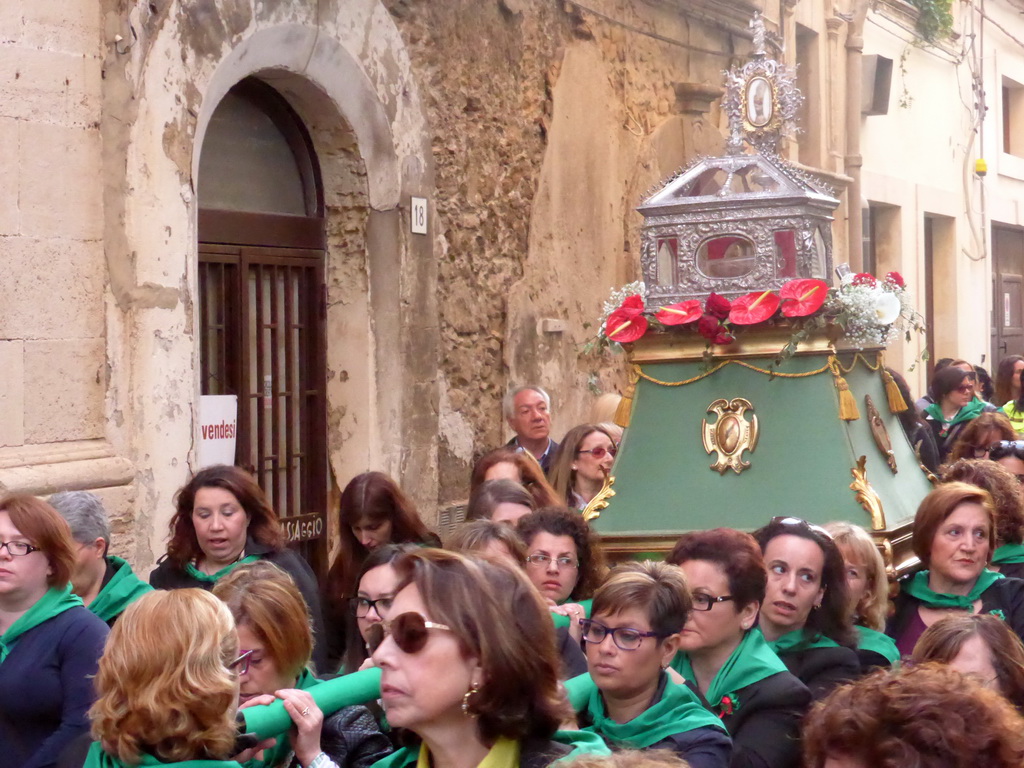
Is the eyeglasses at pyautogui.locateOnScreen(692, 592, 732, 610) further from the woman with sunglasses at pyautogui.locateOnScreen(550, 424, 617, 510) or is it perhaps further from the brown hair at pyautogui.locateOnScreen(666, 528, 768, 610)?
the woman with sunglasses at pyautogui.locateOnScreen(550, 424, 617, 510)

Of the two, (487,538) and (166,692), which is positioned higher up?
(487,538)

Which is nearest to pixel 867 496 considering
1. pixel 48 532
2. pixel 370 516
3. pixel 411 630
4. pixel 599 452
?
pixel 599 452

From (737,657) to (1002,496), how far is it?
1992 millimetres

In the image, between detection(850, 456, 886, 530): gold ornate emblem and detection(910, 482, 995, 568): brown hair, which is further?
detection(850, 456, 886, 530): gold ornate emblem

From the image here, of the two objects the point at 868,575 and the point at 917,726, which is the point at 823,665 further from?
the point at 917,726

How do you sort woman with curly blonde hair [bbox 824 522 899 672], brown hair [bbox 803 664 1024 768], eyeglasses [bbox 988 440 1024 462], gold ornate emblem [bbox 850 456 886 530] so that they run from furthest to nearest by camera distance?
eyeglasses [bbox 988 440 1024 462], gold ornate emblem [bbox 850 456 886 530], woman with curly blonde hair [bbox 824 522 899 672], brown hair [bbox 803 664 1024 768]

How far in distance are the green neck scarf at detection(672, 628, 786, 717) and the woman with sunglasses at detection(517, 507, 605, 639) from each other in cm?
73

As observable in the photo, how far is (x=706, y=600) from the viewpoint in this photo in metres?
3.64

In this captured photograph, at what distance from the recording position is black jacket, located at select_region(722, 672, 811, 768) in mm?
3342

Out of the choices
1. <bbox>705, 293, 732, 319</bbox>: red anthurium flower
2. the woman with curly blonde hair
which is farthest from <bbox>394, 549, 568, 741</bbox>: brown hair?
<bbox>705, 293, 732, 319</bbox>: red anthurium flower

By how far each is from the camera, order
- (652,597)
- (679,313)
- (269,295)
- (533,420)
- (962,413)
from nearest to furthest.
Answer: (652,597), (679,313), (533,420), (269,295), (962,413)

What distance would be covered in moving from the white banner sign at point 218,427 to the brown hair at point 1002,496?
346 cm

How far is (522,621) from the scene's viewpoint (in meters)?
2.41

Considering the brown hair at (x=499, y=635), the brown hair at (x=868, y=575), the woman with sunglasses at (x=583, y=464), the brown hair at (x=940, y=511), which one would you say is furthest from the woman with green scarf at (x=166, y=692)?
the woman with sunglasses at (x=583, y=464)
